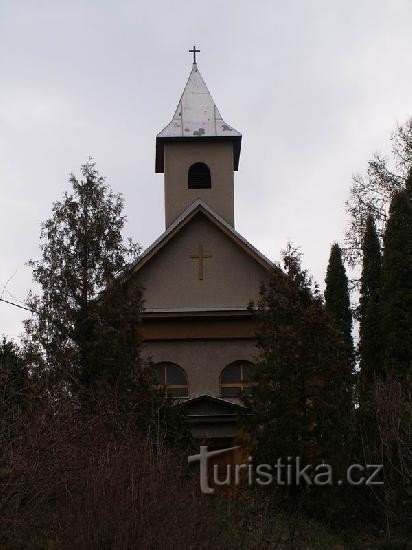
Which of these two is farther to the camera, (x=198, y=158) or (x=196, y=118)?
(x=196, y=118)

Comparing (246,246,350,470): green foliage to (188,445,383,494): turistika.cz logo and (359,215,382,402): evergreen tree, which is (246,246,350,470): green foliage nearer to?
(188,445,383,494): turistika.cz logo

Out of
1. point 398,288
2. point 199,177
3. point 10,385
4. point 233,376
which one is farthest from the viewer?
point 199,177

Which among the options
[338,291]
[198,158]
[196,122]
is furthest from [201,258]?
[338,291]

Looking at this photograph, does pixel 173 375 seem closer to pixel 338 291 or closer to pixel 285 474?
pixel 338 291

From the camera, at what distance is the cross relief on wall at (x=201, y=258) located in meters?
28.2

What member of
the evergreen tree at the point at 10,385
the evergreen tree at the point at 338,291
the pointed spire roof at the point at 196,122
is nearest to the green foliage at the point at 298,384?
the evergreen tree at the point at 10,385

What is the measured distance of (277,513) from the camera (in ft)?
55.5

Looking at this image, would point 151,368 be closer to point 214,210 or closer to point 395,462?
point 395,462

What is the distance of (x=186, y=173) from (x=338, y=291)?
6.82m

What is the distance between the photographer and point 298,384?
1923 cm

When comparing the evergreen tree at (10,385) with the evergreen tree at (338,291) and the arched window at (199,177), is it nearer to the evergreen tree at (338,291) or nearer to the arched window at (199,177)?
the arched window at (199,177)

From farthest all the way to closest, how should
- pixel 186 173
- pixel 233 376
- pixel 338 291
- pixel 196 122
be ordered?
1. pixel 338 291
2. pixel 196 122
3. pixel 186 173
4. pixel 233 376

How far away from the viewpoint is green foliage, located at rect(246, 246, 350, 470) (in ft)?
61.6

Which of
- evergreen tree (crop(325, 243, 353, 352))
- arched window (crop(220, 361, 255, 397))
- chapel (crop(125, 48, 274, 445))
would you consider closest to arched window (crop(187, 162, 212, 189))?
chapel (crop(125, 48, 274, 445))
